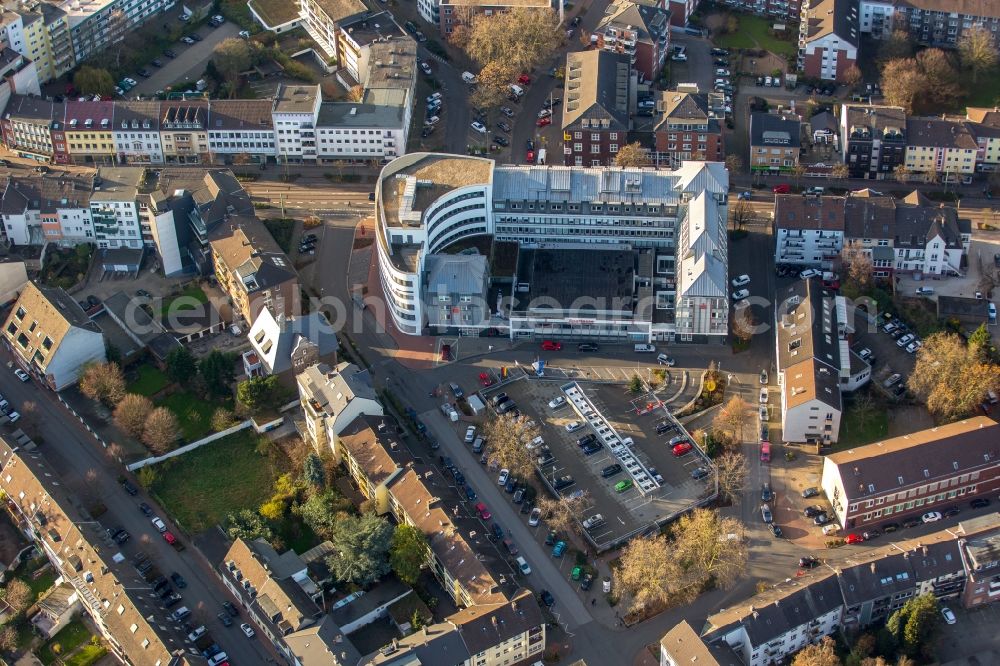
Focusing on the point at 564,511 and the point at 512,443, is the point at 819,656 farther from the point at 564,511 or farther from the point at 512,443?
the point at 512,443

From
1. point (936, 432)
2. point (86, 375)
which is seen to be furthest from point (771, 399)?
point (86, 375)

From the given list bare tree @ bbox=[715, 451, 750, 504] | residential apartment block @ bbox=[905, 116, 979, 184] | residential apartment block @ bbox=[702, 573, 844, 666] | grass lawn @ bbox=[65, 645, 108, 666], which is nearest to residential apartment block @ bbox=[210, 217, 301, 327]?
grass lawn @ bbox=[65, 645, 108, 666]

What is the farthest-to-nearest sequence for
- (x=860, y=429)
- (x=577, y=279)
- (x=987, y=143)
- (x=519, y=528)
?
(x=987, y=143) < (x=577, y=279) < (x=860, y=429) < (x=519, y=528)

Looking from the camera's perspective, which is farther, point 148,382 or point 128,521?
point 148,382

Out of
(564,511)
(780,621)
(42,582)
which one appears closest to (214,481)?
(42,582)

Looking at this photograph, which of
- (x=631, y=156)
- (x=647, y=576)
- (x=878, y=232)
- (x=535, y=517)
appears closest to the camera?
(x=647, y=576)

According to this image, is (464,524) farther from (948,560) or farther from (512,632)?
(948,560)

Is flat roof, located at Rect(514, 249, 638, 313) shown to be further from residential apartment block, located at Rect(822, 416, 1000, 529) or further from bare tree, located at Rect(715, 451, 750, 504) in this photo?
residential apartment block, located at Rect(822, 416, 1000, 529)
